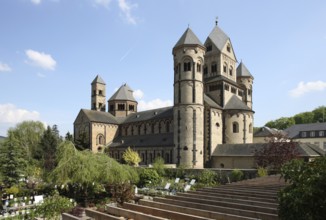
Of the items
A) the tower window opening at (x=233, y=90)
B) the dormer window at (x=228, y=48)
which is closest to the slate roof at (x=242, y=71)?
the dormer window at (x=228, y=48)

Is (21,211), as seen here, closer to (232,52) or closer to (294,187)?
(294,187)

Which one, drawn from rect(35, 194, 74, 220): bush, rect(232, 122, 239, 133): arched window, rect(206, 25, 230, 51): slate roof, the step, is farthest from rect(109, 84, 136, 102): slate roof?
the step

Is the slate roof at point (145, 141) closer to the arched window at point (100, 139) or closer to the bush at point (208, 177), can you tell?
the arched window at point (100, 139)

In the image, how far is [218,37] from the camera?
53812 millimetres

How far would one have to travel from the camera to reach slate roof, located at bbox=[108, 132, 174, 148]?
4818 cm

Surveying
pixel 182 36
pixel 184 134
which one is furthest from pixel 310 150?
pixel 182 36

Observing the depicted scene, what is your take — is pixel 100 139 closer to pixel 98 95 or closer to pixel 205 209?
pixel 98 95

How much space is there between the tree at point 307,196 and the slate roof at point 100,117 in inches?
2119

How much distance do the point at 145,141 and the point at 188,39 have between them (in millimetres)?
19890

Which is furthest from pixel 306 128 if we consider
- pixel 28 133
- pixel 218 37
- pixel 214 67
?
pixel 28 133

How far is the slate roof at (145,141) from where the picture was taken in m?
48.2

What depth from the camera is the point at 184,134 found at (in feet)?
139

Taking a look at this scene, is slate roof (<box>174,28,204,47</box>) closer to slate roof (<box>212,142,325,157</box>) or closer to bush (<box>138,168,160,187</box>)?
slate roof (<box>212,142,325,157</box>)

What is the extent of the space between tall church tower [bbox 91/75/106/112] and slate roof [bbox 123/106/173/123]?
40.4 ft
